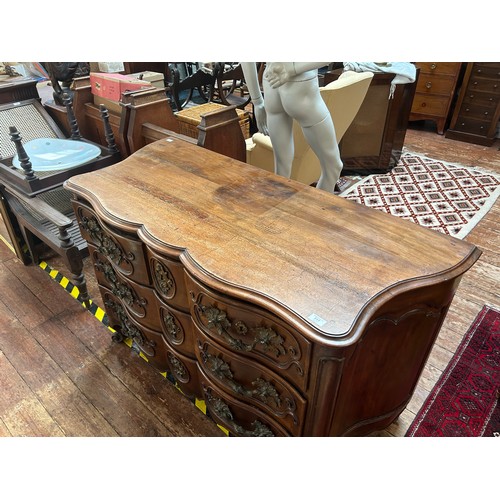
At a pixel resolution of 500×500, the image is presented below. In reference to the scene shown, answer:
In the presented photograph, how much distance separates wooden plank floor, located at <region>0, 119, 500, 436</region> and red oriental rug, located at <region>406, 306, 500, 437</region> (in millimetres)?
38

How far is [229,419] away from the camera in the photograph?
4.38ft

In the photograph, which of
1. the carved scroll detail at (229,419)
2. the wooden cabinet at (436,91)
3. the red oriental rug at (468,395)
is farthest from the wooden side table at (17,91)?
the wooden cabinet at (436,91)

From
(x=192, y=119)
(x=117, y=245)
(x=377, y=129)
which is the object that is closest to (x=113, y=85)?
(x=192, y=119)

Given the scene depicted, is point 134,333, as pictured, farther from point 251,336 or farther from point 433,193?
point 433,193

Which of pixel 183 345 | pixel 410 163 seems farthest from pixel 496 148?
pixel 183 345

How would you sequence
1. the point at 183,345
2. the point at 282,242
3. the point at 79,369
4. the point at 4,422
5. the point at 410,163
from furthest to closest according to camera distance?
the point at 410,163, the point at 79,369, the point at 4,422, the point at 183,345, the point at 282,242

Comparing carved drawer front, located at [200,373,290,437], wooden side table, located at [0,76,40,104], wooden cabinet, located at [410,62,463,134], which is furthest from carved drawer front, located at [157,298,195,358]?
wooden cabinet, located at [410,62,463,134]

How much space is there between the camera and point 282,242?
108 centimetres

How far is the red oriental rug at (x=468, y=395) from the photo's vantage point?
4.84 ft

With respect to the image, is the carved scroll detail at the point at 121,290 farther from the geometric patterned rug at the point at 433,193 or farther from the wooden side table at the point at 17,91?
the geometric patterned rug at the point at 433,193

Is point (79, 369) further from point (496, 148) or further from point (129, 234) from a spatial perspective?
point (496, 148)

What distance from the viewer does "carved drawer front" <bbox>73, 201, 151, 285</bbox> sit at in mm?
1277

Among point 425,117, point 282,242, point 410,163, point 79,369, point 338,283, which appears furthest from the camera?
point 425,117

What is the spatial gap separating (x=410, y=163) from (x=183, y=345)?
3.05 meters
